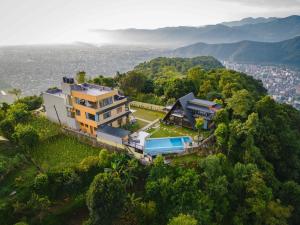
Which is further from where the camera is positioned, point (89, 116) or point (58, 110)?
point (58, 110)

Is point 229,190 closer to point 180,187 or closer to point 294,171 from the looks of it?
point 180,187

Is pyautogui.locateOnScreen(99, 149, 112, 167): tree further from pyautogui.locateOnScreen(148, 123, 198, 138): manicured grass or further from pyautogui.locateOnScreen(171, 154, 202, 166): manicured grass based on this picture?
pyautogui.locateOnScreen(148, 123, 198, 138): manicured grass

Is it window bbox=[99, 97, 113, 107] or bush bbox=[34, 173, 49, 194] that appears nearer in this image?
bush bbox=[34, 173, 49, 194]

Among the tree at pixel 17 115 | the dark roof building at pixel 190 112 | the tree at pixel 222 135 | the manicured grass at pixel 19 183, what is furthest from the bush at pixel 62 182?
the tree at pixel 222 135

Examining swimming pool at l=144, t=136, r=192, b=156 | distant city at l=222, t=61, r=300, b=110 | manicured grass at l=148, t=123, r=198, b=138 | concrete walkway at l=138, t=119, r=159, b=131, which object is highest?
concrete walkway at l=138, t=119, r=159, b=131

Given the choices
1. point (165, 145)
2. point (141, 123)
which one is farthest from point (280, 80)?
point (165, 145)

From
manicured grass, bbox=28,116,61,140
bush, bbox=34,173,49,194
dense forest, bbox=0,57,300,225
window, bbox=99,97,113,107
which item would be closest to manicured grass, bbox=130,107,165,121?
window, bbox=99,97,113,107

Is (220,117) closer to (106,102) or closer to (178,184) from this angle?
(178,184)
